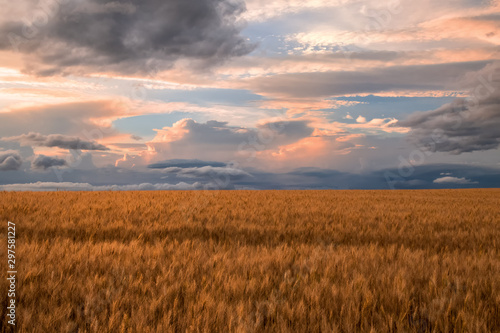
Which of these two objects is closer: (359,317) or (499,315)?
(359,317)

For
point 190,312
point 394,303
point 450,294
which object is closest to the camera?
point 190,312

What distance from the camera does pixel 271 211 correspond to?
34.6ft

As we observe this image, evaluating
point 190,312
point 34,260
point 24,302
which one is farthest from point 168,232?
point 190,312

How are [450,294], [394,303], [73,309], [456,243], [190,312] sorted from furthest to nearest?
[456,243]
[450,294]
[394,303]
[73,309]
[190,312]

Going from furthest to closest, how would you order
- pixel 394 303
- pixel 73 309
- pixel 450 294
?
1. pixel 450 294
2. pixel 394 303
3. pixel 73 309

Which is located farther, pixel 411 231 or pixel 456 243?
→ pixel 411 231

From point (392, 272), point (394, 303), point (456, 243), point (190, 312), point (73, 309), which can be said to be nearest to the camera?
point (190, 312)

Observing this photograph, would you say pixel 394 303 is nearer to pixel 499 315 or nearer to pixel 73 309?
pixel 499 315

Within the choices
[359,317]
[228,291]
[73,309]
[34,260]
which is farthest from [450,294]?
[34,260]

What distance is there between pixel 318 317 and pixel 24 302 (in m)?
2.56

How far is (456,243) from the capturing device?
689cm

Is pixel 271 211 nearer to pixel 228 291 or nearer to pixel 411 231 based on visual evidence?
pixel 411 231

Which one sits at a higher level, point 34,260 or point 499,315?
point 34,260

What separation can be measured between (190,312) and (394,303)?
186cm
